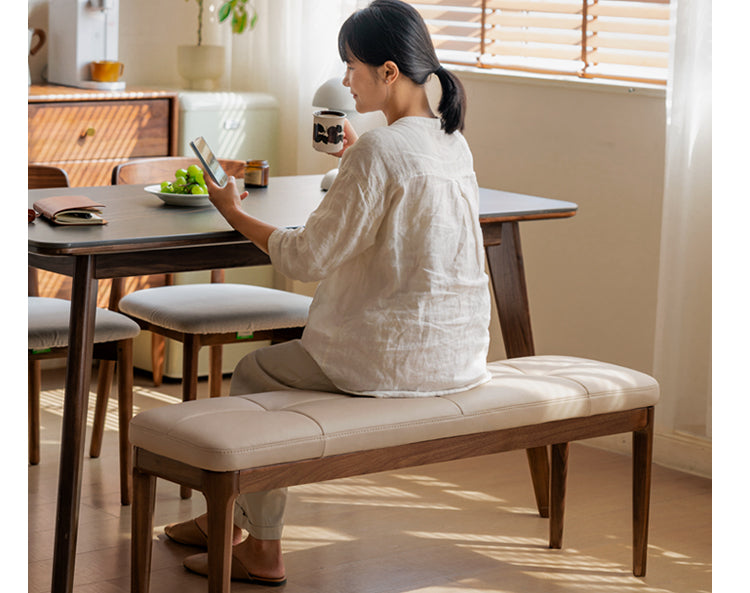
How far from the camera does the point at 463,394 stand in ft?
7.77

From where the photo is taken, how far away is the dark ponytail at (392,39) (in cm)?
224

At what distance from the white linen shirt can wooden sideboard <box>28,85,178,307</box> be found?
76.8 inches

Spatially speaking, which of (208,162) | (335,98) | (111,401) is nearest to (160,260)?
(208,162)

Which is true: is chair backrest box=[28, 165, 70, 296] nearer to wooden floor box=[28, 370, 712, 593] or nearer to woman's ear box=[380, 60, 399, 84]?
wooden floor box=[28, 370, 712, 593]

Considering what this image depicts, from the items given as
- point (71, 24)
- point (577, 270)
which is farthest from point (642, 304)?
point (71, 24)

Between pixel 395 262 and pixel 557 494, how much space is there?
0.90 meters

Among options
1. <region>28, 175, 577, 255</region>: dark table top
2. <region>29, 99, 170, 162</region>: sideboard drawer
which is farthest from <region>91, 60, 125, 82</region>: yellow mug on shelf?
<region>28, 175, 577, 255</region>: dark table top

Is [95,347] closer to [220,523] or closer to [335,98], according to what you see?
[335,98]

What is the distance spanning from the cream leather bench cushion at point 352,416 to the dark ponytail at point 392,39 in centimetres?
65

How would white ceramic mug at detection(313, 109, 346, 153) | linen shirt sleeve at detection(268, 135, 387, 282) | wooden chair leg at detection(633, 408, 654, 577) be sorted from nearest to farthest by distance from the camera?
linen shirt sleeve at detection(268, 135, 387, 282) < wooden chair leg at detection(633, 408, 654, 577) < white ceramic mug at detection(313, 109, 346, 153)

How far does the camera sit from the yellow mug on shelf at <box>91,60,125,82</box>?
13.9 feet

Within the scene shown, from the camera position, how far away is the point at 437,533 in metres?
2.89

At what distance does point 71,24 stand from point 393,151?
2.47 meters

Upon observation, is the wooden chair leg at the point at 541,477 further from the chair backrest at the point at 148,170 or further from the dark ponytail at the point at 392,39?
the chair backrest at the point at 148,170
